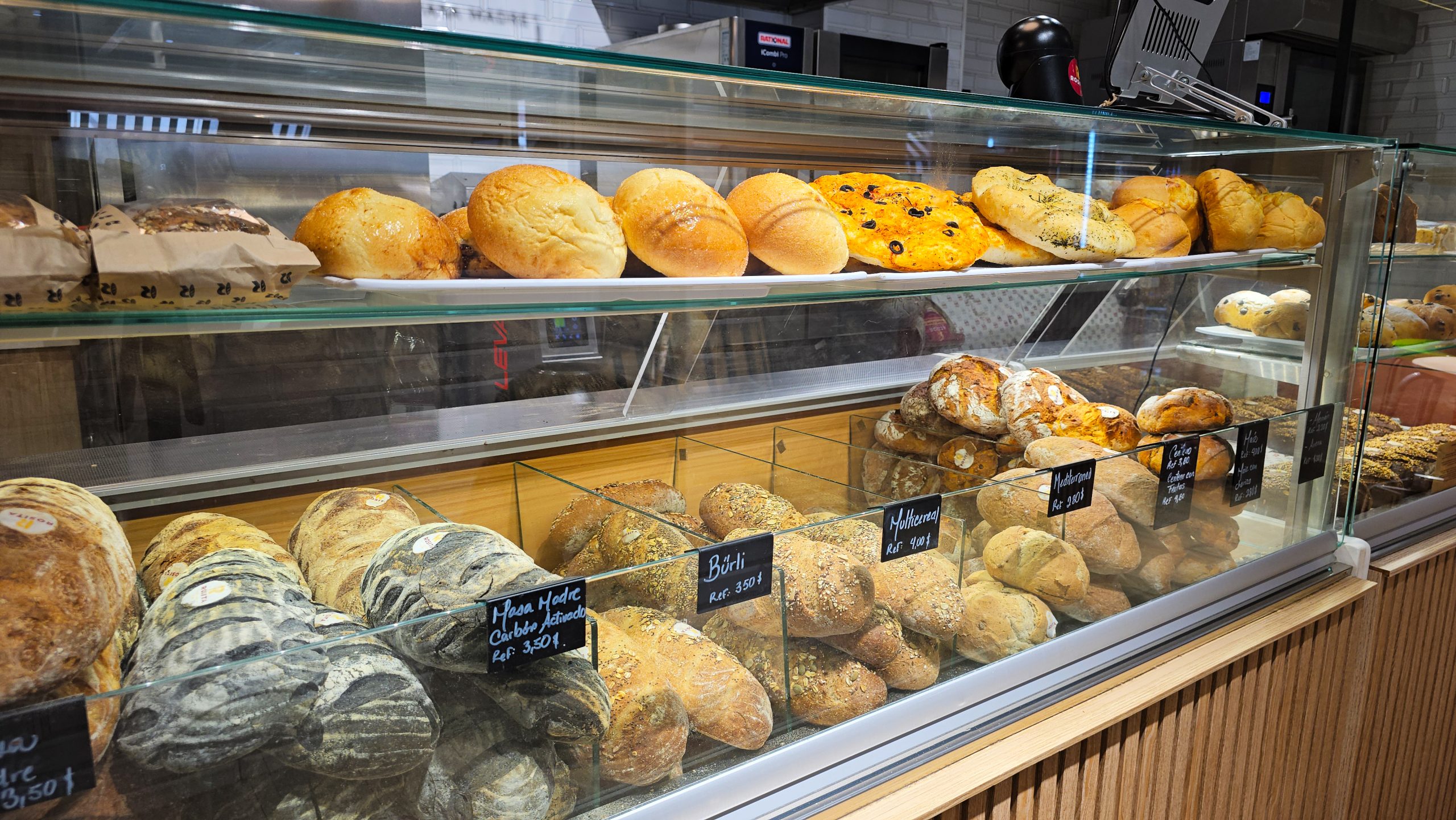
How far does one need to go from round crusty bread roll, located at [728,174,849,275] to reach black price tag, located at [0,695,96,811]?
0.98m

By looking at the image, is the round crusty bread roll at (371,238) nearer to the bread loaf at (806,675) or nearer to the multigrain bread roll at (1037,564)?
the bread loaf at (806,675)

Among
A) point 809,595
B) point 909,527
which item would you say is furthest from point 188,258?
point 909,527

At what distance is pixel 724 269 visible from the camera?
1271 mm

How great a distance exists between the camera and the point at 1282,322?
225 cm

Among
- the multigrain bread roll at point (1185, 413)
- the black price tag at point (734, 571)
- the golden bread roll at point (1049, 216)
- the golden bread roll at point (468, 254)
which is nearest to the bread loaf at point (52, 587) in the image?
the golden bread roll at point (468, 254)

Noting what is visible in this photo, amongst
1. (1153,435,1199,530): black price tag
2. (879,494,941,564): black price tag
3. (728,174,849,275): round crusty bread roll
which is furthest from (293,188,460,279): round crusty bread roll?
(1153,435,1199,530): black price tag

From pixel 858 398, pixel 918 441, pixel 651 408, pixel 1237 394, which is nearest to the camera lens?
pixel 651 408

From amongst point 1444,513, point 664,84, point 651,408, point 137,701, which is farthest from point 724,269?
point 1444,513

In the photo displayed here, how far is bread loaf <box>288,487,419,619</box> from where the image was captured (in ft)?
3.77

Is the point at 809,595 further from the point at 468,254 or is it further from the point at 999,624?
the point at 468,254

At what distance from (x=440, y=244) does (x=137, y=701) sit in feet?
1.90

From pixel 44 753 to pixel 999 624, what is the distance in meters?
1.29

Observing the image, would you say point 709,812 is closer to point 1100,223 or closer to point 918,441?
point 918,441

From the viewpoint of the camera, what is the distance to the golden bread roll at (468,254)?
1148 millimetres
